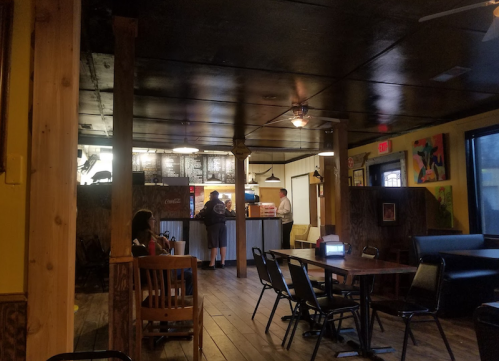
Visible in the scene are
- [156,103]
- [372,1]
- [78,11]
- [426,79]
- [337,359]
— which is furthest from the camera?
[156,103]

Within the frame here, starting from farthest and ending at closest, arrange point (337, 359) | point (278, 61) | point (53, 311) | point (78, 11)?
point (278, 61) → point (337, 359) → point (78, 11) → point (53, 311)

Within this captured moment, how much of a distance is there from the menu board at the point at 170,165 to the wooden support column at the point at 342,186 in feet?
18.9

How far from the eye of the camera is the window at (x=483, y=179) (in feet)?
21.1

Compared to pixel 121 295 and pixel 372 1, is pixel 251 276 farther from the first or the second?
pixel 372 1

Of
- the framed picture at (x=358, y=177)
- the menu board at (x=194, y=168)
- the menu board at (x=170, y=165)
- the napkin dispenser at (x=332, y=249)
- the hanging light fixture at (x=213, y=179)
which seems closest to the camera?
the napkin dispenser at (x=332, y=249)

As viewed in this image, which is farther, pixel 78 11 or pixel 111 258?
pixel 111 258

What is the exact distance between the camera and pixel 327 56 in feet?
13.6

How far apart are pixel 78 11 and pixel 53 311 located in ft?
5.14

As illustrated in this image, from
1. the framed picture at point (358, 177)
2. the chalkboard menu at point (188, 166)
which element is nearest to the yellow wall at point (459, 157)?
the framed picture at point (358, 177)

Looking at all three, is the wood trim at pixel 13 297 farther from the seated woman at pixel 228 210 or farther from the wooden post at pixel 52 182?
the seated woman at pixel 228 210

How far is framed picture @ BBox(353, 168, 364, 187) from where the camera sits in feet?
31.1

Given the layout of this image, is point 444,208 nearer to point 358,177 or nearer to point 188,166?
point 358,177

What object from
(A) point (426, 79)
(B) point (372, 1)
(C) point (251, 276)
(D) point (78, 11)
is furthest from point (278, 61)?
(C) point (251, 276)

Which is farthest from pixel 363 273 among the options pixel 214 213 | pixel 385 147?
pixel 385 147
